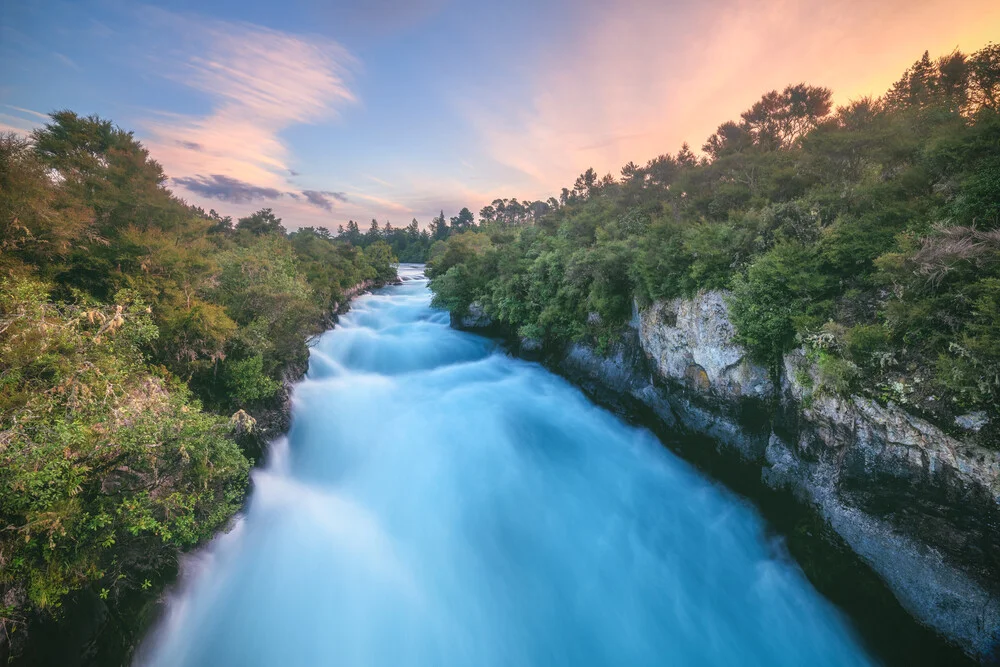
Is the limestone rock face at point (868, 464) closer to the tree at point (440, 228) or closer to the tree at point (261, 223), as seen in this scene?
the tree at point (261, 223)

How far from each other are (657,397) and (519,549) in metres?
7.10

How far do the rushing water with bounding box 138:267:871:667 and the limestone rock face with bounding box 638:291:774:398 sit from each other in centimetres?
323

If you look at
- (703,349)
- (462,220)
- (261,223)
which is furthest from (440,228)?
(703,349)

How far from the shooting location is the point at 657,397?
41.3ft

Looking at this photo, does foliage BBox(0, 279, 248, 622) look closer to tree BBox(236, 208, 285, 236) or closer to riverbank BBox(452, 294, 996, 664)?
riverbank BBox(452, 294, 996, 664)

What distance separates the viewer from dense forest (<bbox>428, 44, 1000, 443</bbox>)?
18.3 ft

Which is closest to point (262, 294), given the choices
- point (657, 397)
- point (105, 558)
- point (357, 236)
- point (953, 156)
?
point (105, 558)

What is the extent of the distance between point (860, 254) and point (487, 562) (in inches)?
435

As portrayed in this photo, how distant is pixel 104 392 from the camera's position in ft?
19.3

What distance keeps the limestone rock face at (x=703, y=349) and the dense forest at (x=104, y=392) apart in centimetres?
1205

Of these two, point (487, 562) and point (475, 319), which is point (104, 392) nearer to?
point (487, 562)

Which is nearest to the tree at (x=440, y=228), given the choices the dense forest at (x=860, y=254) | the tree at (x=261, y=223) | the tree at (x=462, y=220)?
→ the tree at (x=462, y=220)

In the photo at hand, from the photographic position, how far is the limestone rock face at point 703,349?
9.46 metres

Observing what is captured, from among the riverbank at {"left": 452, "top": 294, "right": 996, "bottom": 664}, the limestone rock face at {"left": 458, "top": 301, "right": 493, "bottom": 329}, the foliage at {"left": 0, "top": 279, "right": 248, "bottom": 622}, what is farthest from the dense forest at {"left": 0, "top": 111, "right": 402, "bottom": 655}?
the limestone rock face at {"left": 458, "top": 301, "right": 493, "bottom": 329}
